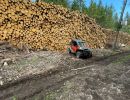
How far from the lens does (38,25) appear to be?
2438cm

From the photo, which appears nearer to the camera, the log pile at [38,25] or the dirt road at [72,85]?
the dirt road at [72,85]

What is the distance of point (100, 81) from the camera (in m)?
15.0

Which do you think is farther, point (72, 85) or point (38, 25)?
point (38, 25)

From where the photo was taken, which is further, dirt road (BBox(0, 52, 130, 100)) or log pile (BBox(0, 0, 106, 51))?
log pile (BBox(0, 0, 106, 51))

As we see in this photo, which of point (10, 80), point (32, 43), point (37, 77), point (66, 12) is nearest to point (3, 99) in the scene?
point (10, 80)

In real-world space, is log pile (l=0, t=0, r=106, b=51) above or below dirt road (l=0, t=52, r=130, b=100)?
above

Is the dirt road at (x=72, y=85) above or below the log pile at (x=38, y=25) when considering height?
below

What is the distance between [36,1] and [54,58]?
25.5ft

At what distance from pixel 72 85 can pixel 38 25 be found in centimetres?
1150

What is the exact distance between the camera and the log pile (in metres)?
21.8

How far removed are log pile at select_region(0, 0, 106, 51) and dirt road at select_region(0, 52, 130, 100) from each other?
5.41 m

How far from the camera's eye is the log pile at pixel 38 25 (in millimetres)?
21833

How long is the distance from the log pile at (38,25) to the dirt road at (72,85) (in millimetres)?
5412

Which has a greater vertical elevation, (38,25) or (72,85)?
(38,25)
